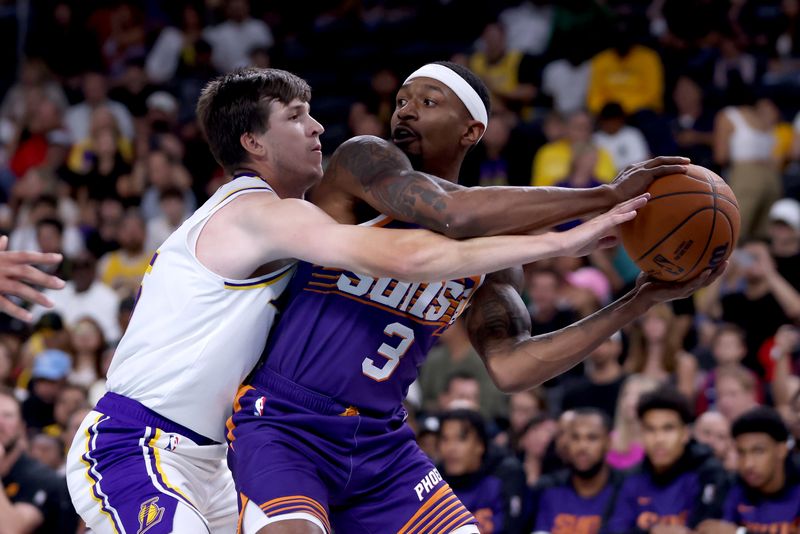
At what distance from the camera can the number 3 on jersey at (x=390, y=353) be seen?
4664mm

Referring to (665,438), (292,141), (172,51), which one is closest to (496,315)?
(292,141)

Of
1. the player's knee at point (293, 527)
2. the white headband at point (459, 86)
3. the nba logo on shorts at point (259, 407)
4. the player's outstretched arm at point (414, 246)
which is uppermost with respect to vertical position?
the white headband at point (459, 86)

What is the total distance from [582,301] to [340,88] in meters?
5.72

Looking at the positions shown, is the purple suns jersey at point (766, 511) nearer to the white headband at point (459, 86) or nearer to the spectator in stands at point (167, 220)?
the white headband at point (459, 86)

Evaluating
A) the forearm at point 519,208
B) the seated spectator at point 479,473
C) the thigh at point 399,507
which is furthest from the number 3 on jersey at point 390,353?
the seated spectator at point 479,473

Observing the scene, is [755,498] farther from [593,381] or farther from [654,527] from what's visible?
[593,381]

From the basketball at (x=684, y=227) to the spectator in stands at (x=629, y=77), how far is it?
7.80 m

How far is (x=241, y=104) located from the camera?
4820 millimetres

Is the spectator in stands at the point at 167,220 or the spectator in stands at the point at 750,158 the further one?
the spectator in stands at the point at 167,220

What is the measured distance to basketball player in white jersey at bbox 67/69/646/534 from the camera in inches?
169

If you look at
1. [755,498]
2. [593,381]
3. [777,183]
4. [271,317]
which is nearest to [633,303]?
[271,317]

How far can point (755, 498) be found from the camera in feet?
24.0

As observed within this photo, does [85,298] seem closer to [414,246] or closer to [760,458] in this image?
[760,458]

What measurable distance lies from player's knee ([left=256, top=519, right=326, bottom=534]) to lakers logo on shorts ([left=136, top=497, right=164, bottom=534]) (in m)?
0.38
